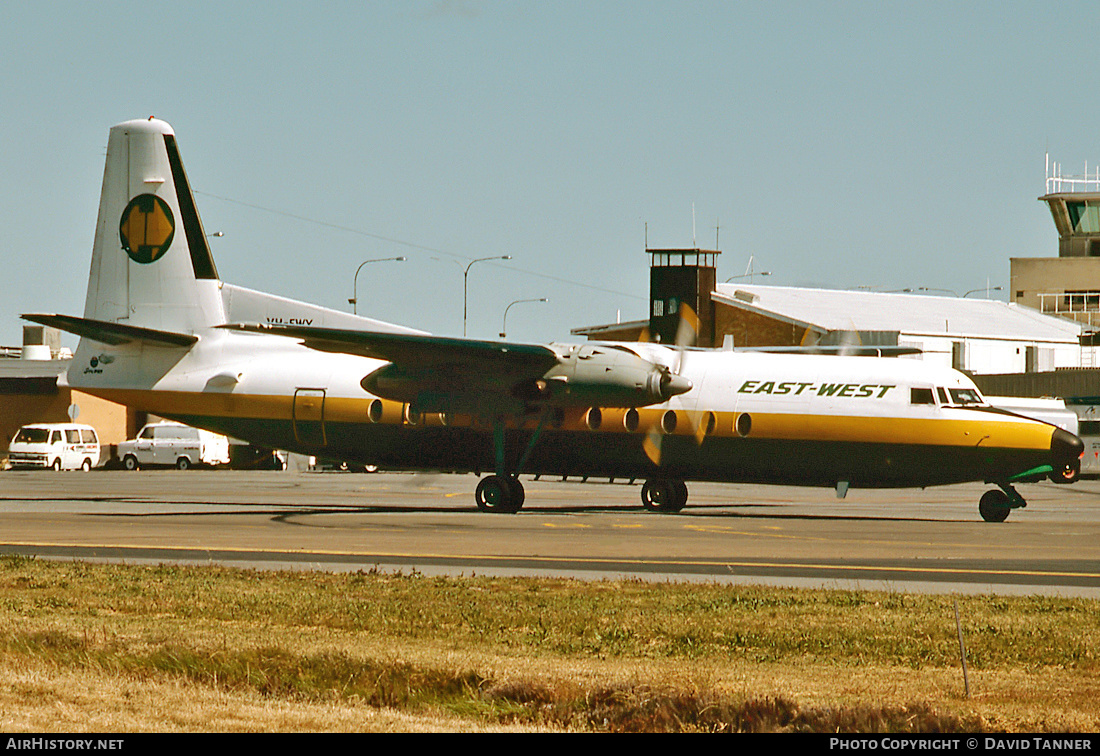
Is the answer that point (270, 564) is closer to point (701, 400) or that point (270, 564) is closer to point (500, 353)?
point (500, 353)

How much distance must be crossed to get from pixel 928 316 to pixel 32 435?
219 ft

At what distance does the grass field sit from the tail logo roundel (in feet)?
64.3

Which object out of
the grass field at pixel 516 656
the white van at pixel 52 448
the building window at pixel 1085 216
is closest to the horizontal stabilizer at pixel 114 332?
the grass field at pixel 516 656

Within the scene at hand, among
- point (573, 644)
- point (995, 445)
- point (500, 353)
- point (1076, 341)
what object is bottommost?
point (573, 644)

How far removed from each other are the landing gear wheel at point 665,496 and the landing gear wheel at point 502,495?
3.46m

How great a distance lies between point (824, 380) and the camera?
3048 cm

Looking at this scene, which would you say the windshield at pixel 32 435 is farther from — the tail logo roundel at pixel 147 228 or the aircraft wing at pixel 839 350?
the aircraft wing at pixel 839 350

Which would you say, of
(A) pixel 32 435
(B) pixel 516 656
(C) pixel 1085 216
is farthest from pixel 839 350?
(C) pixel 1085 216

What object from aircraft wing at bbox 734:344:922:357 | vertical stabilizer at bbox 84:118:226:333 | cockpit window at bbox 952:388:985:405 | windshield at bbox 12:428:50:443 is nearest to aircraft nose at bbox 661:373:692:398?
aircraft wing at bbox 734:344:922:357

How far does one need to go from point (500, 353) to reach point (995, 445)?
38.4 feet

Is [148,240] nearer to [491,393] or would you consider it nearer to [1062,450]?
[491,393]

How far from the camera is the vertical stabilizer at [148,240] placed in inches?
1368
